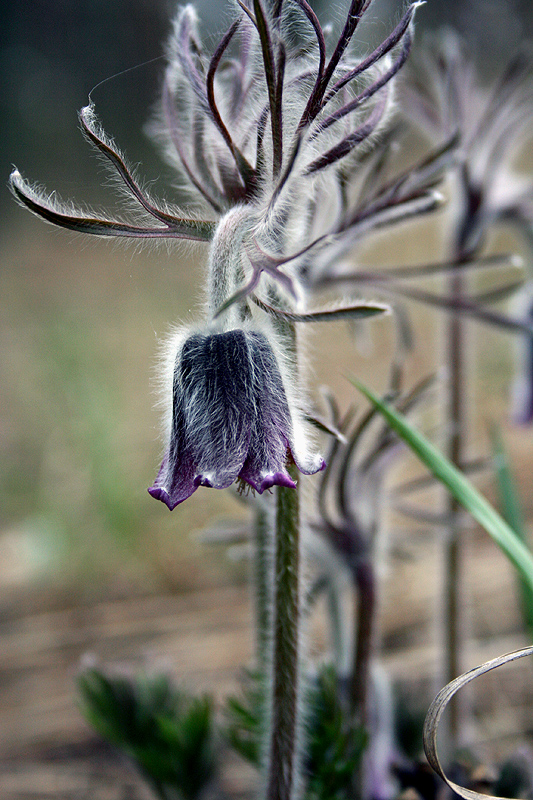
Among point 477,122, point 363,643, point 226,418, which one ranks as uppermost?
point 477,122

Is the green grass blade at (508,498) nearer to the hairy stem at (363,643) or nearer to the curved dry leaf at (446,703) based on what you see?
the hairy stem at (363,643)

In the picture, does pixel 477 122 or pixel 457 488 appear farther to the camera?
pixel 477 122

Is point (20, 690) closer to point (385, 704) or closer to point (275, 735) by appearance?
point (385, 704)

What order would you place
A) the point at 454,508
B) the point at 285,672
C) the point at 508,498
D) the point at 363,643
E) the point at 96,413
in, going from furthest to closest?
the point at 96,413 → the point at 454,508 → the point at 508,498 → the point at 363,643 → the point at 285,672

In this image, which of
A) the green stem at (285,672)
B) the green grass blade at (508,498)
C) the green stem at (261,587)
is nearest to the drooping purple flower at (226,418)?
the green stem at (285,672)

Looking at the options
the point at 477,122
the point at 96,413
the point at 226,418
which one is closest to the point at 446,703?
the point at 226,418

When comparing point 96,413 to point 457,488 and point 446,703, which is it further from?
point 446,703

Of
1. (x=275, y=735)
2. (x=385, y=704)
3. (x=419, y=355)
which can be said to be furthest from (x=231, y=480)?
(x=419, y=355)
